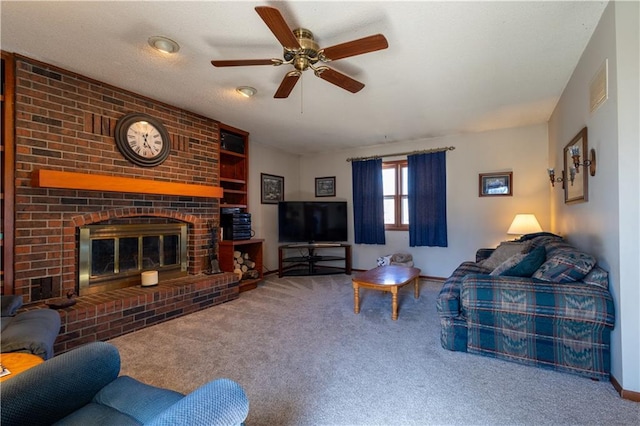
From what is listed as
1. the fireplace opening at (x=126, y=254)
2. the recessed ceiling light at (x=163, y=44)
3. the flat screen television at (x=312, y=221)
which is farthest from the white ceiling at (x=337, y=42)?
the flat screen television at (x=312, y=221)

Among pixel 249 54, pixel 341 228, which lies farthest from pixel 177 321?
pixel 341 228

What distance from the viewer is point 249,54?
2344 millimetres

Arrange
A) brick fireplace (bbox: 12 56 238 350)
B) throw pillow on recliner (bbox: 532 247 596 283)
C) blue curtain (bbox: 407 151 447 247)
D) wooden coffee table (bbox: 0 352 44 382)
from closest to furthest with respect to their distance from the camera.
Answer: wooden coffee table (bbox: 0 352 44 382)
throw pillow on recliner (bbox: 532 247 596 283)
brick fireplace (bbox: 12 56 238 350)
blue curtain (bbox: 407 151 447 247)

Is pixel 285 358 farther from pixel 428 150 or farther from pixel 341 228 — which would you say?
pixel 428 150

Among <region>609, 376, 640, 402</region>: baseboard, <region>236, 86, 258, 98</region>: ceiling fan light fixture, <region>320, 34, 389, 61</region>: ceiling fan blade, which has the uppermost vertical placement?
<region>236, 86, 258, 98</region>: ceiling fan light fixture

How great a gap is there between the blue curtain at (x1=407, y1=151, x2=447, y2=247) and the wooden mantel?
3255 mm

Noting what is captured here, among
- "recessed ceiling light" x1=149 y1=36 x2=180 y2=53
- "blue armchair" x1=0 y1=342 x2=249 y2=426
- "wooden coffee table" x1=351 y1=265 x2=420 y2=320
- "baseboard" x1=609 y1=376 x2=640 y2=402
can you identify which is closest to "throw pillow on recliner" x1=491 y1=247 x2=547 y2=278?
"baseboard" x1=609 y1=376 x2=640 y2=402

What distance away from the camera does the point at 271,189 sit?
17.9ft

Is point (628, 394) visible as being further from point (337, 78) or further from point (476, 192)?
point (476, 192)

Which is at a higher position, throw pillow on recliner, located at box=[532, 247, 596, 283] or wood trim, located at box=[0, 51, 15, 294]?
wood trim, located at box=[0, 51, 15, 294]

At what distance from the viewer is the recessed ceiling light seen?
2.09 m

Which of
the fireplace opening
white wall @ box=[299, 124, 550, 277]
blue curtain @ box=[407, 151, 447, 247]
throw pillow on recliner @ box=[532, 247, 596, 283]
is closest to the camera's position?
throw pillow on recliner @ box=[532, 247, 596, 283]

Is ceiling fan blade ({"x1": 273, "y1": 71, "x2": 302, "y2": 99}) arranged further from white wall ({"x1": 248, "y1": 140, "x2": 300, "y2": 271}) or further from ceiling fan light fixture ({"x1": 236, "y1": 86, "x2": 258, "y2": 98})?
white wall ({"x1": 248, "y1": 140, "x2": 300, "y2": 271})

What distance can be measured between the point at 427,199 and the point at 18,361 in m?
4.78
